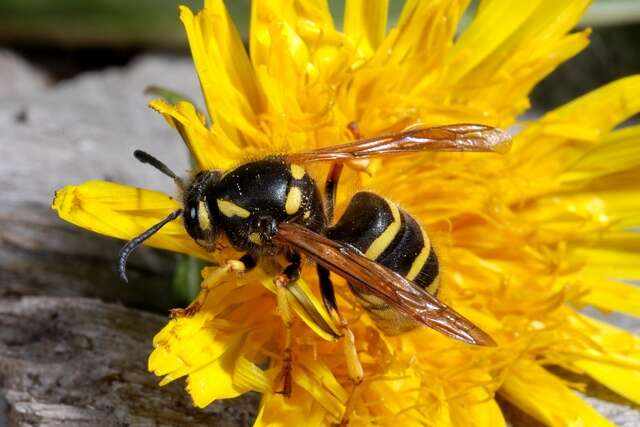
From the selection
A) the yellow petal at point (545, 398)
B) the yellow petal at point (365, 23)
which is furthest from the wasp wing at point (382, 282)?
the yellow petal at point (365, 23)

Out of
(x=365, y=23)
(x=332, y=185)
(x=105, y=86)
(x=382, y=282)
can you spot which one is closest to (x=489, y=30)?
(x=365, y=23)

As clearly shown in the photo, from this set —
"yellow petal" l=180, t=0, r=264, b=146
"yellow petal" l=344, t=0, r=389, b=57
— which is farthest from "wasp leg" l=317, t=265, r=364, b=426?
"yellow petal" l=344, t=0, r=389, b=57

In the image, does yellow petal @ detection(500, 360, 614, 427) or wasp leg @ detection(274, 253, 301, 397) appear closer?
wasp leg @ detection(274, 253, 301, 397)

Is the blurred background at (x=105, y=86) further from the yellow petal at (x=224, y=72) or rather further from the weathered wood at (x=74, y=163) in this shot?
the yellow petal at (x=224, y=72)

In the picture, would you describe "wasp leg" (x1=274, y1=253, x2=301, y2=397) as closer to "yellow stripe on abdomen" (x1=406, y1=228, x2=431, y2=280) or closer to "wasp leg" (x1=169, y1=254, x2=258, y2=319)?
"wasp leg" (x1=169, y1=254, x2=258, y2=319)

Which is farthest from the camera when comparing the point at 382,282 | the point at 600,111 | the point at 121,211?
the point at 600,111

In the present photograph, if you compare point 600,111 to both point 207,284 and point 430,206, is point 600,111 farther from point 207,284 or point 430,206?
point 207,284
